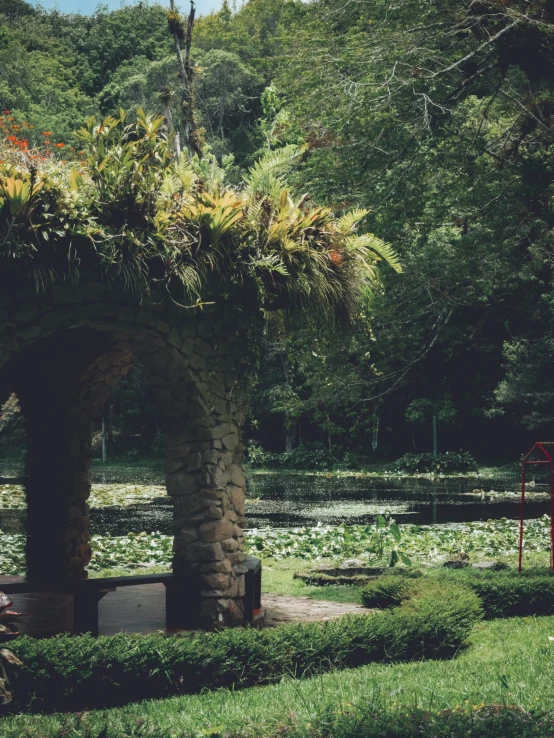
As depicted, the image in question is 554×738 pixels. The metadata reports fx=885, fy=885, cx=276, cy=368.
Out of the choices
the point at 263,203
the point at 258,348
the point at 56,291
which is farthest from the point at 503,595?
the point at 56,291

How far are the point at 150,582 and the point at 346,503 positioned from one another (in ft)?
47.8

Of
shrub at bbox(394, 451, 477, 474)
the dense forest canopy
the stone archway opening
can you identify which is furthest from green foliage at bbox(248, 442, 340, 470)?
the stone archway opening

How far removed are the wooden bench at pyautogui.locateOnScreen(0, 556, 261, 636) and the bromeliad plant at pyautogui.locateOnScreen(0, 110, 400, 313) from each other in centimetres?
236

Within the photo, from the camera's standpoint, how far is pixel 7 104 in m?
45.6

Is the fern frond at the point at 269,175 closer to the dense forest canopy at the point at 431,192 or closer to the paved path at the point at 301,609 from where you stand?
the dense forest canopy at the point at 431,192

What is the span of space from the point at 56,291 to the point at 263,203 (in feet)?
6.25

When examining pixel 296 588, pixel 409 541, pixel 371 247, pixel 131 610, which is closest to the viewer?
pixel 371 247

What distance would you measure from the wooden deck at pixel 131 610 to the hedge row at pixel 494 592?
27 cm

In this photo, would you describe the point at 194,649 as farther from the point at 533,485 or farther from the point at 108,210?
the point at 533,485

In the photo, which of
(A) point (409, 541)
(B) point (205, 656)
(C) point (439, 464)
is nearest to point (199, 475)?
(B) point (205, 656)

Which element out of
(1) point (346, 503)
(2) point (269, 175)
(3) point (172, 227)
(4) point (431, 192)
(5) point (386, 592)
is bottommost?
(1) point (346, 503)

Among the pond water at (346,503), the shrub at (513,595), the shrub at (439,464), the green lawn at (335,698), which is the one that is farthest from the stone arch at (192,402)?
the shrub at (439,464)

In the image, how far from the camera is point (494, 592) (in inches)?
332

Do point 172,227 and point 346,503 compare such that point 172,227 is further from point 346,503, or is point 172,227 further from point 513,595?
point 346,503
